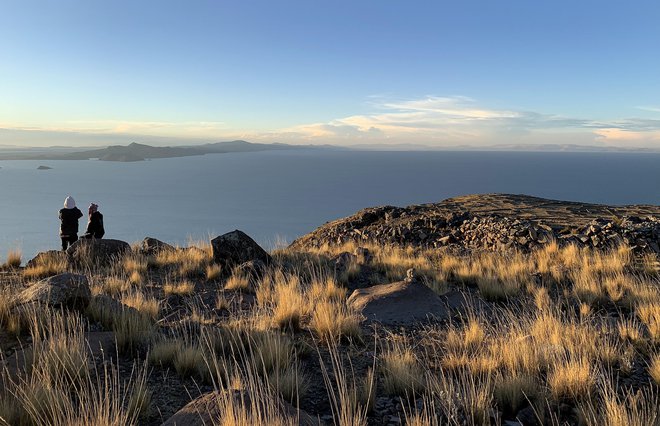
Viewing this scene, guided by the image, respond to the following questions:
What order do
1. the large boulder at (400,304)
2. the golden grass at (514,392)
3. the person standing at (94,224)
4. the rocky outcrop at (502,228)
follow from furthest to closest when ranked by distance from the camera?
the rocky outcrop at (502,228)
the person standing at (94,224)
the large boulder at (400,304)
the golden grass at (514,392)

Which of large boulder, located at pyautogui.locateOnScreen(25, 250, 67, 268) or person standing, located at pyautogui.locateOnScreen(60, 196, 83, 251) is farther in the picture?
person standing, located at pyautogui.locateOnScreen(60, 196, 83, 251)

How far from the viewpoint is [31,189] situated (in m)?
152

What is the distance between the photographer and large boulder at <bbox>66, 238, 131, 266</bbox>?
406 inches

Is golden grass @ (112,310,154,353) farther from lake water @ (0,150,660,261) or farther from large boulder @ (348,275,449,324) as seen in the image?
lake water @ (0,150,660,261)

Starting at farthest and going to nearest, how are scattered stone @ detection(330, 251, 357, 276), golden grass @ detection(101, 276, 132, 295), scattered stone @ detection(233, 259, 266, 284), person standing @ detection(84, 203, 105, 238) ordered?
person standing @ detection(84, 203, 105, 238), scattered stone @ detection(330, 251, 357, 276), scattered stone @ detection(233, 259, 266, 284), golden grass @ detection(101, 276, 132, 295)

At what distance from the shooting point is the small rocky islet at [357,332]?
3.21m

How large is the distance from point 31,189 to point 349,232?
579 feet

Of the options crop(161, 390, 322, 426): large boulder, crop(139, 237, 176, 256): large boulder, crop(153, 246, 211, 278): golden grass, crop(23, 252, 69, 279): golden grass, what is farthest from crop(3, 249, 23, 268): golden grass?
crop(161, 390, 322, 426): large boulder

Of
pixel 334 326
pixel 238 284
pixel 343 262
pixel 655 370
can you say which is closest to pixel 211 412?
pixel 334 326

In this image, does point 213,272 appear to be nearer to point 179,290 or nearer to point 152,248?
point 179,290

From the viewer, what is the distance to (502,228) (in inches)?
585

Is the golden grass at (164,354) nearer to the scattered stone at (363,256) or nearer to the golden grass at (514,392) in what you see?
the golden grass at (514,392)

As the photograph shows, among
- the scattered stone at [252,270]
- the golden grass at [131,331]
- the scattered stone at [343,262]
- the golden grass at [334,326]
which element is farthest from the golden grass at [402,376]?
the scattered stone at [343,262]

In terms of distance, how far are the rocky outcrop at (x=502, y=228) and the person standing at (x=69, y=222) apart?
8700mm
